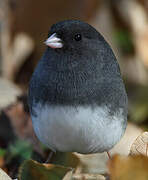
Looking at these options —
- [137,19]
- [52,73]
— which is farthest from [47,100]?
[137,19]

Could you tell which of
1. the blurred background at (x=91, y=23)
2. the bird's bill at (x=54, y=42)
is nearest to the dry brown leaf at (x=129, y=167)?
the bird's bill at (x=54, y=42)

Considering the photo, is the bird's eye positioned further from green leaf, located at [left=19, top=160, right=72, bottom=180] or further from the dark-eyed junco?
green leaf, located at [left=19, top=160, right=72, bottom=180]

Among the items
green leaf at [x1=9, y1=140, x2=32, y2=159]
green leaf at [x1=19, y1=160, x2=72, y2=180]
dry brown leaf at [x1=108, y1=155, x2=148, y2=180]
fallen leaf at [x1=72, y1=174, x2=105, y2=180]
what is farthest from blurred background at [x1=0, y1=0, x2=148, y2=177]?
dry brown leaf at [x1=108, y1=155, x2=148, y2=180]

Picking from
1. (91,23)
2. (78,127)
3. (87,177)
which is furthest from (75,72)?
(91,23)

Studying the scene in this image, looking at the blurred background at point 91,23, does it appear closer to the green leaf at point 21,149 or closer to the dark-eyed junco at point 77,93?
the green leaf at point 21,149

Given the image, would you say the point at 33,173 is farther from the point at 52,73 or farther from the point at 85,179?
the point at 52,73

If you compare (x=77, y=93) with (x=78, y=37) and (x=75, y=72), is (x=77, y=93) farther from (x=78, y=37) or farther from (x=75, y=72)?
(x=78, y=37)
